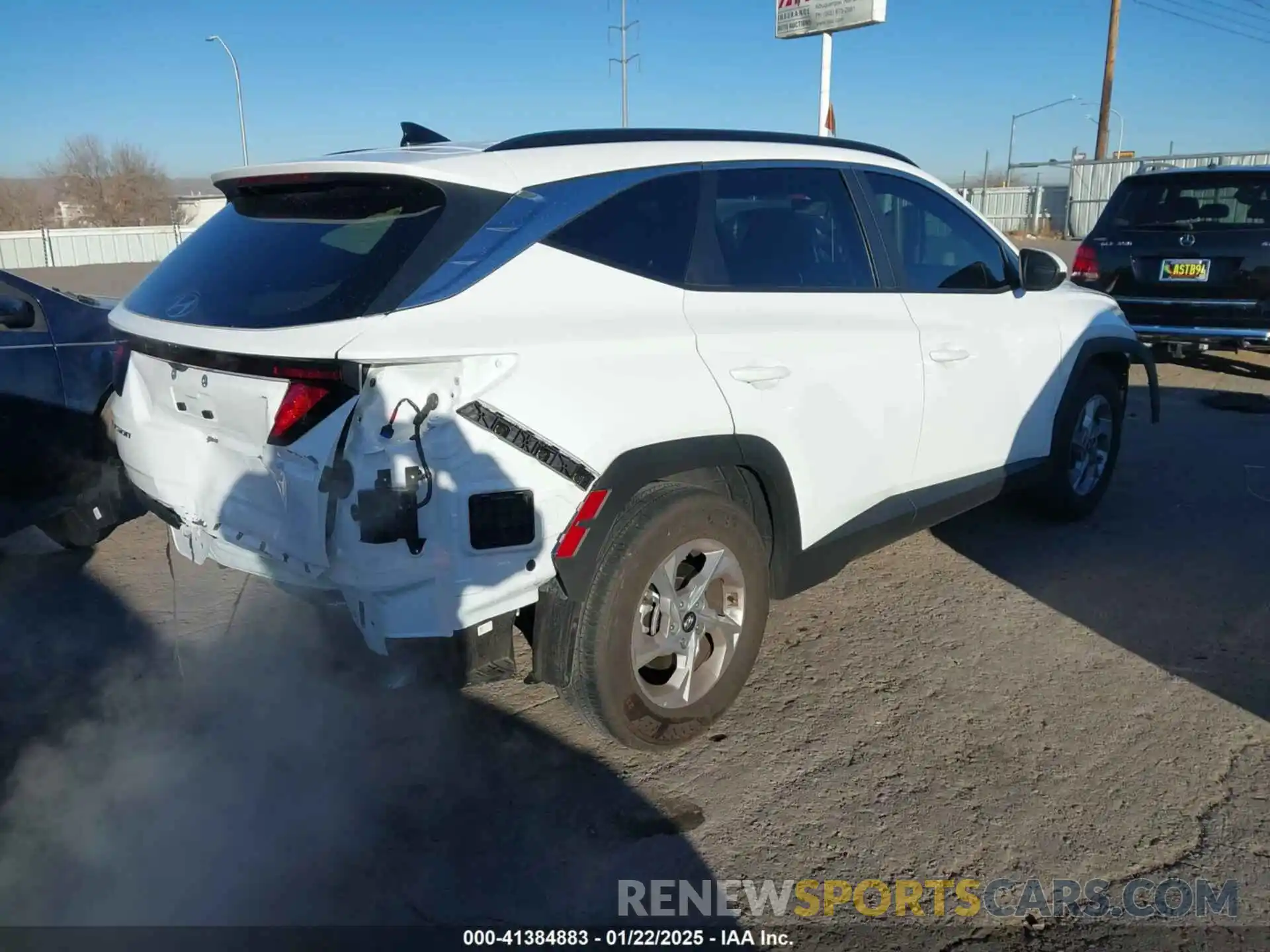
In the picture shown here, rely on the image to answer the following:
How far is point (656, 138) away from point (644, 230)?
0.47 metres

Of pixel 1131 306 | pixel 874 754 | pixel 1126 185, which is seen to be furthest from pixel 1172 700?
pixel 1126 185

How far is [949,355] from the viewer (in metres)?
4.05

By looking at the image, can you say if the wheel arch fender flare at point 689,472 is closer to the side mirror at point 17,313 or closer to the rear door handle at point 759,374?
the rear door handle at point 759,374

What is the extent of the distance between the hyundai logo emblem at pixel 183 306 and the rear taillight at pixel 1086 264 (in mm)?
8027

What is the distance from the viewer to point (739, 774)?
10.4 feet

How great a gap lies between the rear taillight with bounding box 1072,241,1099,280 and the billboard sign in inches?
222

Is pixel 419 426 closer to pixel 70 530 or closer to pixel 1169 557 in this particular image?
pixel 70 530

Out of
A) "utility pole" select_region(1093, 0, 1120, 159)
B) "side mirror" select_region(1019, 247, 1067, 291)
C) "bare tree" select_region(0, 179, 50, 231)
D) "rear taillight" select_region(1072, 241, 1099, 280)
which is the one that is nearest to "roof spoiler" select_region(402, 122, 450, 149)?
"side mirror" select_region(1019, 247, 1067, 291)

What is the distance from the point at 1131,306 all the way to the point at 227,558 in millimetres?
8131

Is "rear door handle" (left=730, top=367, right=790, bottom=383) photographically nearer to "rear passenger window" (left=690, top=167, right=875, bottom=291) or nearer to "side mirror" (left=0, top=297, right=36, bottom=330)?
"rear passenger window" (left=690, top=167, right=875, bottom=291)

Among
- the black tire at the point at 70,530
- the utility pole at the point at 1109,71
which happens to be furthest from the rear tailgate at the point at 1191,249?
the utility pole at the point at 1109,71

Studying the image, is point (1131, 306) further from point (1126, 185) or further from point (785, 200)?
point (785, 200)

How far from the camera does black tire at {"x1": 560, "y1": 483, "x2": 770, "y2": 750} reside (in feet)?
9.51

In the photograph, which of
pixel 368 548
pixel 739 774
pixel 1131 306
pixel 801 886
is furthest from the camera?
pixel 1131 306
